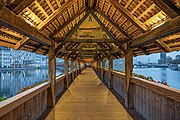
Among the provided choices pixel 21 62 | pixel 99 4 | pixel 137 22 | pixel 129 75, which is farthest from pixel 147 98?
pixel 21 62

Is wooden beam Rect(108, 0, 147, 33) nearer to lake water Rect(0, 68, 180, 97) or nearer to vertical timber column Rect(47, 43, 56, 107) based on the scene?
vertical timber column Rect(47, 43, 56, 107)

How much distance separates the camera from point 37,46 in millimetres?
7461

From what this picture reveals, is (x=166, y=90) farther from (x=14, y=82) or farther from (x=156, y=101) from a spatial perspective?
(x=14, y=82)

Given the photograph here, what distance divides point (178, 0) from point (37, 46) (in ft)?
17.6

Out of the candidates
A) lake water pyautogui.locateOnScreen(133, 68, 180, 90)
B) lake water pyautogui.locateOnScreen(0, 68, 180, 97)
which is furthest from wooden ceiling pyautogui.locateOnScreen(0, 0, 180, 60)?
lake water pyautogui.locateOnScreen(133, 68, 180, 90)

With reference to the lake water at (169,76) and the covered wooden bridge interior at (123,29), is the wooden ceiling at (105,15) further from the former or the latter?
the lake water at (169,76)

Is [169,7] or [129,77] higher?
[169,7]

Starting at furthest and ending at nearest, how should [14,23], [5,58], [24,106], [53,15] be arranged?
[5,58] < [53,15] < [24,106] < [14,23]

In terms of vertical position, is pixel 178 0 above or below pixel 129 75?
above

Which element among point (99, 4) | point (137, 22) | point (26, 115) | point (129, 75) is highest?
point (99, 4)

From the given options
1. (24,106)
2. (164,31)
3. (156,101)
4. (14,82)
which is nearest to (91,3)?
(164,31)

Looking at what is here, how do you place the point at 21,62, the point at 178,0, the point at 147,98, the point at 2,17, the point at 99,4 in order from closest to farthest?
the point at 2,17 → the point at 178,0 → the point at 147,98 → the point at 99,4 → the point at 21,62

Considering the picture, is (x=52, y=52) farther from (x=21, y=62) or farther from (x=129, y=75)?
(x=21, y=62)

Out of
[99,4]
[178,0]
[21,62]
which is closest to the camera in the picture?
[178,0]
